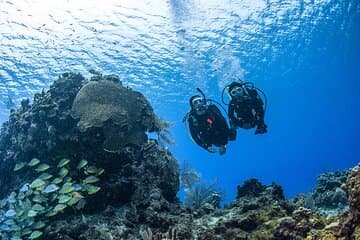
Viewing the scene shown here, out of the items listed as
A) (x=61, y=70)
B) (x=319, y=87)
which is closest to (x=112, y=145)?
(x=61, y=70)

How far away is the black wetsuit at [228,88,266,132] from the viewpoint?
9.63 m

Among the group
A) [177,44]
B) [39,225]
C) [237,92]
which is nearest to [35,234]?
[39,225]

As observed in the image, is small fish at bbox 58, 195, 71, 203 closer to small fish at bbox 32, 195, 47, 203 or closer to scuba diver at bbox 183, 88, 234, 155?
small fish at bbox 32, 195, 47, 203

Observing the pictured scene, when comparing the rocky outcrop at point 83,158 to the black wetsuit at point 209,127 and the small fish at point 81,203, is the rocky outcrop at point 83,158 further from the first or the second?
the black wetsuit at point 209,127

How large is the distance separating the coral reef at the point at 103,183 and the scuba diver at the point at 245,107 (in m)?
1.60

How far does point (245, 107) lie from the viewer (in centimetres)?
963

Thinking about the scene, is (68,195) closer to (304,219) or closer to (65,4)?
Answer: (304,219)

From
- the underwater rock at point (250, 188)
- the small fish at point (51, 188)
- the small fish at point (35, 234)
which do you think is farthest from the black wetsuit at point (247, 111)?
the small fish at point (35, 234)

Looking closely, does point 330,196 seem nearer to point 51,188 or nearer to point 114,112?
point 114,112

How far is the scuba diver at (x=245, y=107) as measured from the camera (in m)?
9.59

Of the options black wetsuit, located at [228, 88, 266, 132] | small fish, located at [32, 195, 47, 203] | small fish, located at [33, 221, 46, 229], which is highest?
black wetsuit, located at [228, 88, 266, 132]

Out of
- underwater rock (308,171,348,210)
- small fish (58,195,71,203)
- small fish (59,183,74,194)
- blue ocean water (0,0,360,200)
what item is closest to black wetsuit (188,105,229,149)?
blue ocean water (0,0,360,200)

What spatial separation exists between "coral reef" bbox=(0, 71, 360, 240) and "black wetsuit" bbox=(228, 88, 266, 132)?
1.60 meters

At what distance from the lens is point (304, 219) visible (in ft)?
16.9
